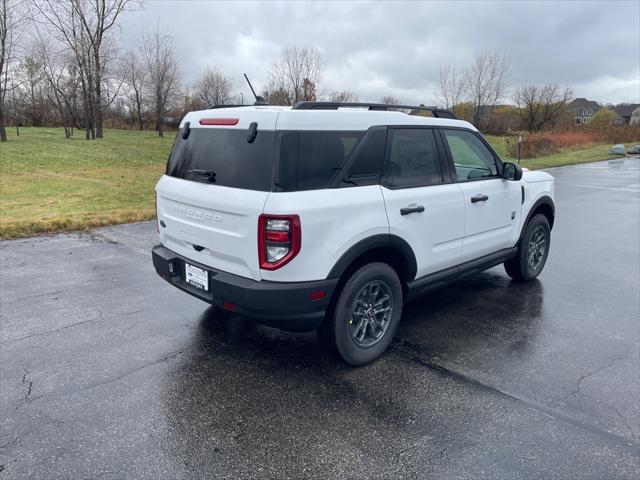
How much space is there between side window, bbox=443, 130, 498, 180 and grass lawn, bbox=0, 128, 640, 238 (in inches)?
250

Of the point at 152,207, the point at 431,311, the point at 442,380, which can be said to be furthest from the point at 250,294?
the point at 152,207

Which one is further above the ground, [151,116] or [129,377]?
[151,116]

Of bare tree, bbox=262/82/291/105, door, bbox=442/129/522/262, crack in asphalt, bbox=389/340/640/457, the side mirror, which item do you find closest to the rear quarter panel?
door, bbox=442/129/522/262

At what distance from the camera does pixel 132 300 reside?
4785mm

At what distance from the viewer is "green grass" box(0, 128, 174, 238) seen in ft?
27.3

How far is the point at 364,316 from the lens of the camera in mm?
3576

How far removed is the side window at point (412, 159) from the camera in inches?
142

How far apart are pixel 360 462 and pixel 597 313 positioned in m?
3.41

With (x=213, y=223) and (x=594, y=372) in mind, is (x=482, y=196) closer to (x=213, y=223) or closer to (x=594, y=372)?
(x=594, y=372)

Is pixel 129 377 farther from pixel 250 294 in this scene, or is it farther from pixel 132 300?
pixel 132 300

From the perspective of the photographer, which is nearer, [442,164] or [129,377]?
[129,377]

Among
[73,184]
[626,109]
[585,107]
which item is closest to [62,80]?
[73,184]

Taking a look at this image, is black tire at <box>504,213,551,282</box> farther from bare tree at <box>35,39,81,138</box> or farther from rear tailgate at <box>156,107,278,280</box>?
bare tree at <box>35,39,81,138</box>

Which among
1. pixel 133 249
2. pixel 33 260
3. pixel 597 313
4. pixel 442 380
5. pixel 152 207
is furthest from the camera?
pixel 152 207
